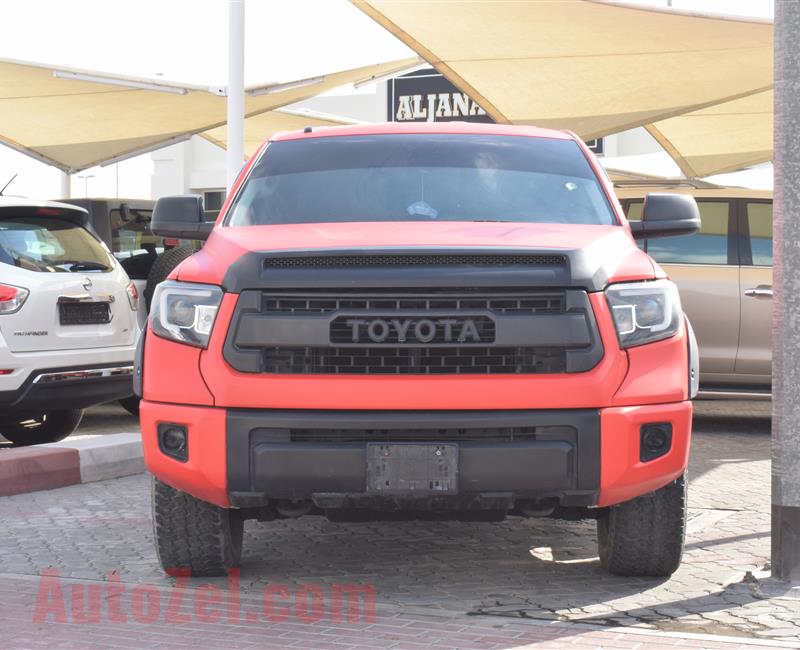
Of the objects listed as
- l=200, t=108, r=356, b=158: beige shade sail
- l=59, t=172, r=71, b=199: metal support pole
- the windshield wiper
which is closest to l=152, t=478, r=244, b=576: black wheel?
the windshield wiper

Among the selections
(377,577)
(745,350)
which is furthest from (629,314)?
(745,350)

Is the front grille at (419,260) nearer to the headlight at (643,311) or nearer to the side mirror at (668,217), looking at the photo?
the headlight at (643,311)

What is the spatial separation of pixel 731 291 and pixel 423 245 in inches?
256

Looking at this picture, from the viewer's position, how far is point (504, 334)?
509cm

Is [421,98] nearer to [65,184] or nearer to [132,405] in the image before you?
[65,184]

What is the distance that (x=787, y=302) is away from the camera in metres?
5.79

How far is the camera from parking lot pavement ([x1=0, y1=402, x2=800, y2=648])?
4.95m

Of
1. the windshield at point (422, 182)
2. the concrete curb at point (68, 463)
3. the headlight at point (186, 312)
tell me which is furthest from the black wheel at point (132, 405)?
the headlight at point (186, 312)

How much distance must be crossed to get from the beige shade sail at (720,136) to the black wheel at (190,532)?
20.6m

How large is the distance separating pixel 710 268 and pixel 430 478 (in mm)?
6818

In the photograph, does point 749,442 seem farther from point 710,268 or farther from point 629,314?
point 629,314

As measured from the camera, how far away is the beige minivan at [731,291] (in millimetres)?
11266

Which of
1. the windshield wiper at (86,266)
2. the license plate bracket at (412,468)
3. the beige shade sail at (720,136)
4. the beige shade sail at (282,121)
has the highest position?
the beige shade sail at (282,121)

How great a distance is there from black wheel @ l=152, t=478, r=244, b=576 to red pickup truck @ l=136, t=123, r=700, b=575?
0.28ft
